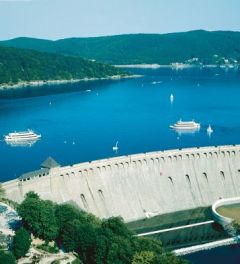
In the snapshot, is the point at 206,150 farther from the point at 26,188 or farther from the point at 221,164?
the point at 26,188

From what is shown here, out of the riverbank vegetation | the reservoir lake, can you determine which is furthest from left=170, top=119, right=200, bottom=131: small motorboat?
the riverbank vegetation

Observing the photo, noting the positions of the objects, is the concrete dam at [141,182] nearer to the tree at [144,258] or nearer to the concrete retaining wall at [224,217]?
the concrete retaining wall at [224,217]

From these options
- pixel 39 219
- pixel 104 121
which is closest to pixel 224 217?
pixel 39 219

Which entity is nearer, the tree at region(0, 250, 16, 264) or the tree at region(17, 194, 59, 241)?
the tree at region(0, 250, 16, 264)

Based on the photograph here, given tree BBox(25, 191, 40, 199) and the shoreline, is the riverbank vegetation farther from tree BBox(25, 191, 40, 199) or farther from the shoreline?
the shoreline

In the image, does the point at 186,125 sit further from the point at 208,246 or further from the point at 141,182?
the point at 208,246

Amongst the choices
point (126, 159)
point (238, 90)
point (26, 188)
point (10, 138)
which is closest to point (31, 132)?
point (10, 138)
